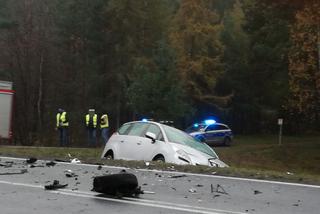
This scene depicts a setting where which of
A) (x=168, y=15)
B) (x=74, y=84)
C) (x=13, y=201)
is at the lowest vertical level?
(x=13, y=201)

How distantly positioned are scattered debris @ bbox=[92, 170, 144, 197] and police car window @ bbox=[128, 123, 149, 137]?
587 cm

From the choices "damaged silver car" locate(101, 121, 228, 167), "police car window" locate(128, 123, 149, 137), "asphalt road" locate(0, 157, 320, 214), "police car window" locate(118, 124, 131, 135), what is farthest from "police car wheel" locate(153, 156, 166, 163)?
"asphalt road" locate(0, 157, 320, 214)

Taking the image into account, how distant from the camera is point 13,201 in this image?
8.20m

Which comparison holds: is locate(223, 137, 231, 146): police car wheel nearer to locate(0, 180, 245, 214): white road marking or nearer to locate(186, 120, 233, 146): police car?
locate(186, 120, 233, 146): police car

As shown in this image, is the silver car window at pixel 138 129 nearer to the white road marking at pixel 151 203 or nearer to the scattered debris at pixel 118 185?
the white road marking at pixel 151 203

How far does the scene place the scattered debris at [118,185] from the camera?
28.2 ft

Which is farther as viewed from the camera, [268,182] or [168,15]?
[168,15]

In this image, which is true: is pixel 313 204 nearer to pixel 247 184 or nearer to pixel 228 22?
pixel 247 184

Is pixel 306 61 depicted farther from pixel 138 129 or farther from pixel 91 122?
pixel 138 129

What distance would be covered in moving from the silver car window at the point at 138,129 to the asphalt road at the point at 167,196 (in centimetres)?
341

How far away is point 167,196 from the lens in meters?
8.72

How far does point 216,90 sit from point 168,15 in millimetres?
11496

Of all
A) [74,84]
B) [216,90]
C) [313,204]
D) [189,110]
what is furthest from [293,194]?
[216,90]

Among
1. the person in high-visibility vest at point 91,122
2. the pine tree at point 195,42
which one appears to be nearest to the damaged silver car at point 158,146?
the person in high-visibility vest at point 91,122
